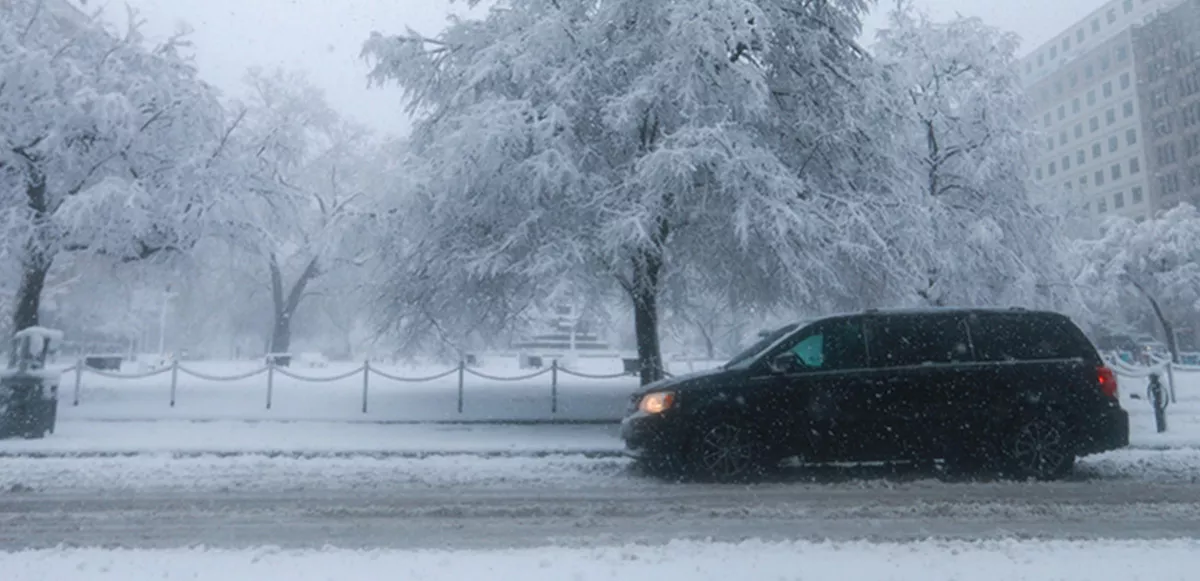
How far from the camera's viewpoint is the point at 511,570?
5.34m

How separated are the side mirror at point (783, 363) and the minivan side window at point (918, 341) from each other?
98 centimetres

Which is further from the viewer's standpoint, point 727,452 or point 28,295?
point 28,295

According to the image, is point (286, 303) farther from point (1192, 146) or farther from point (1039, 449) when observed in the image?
point (1192, 146)

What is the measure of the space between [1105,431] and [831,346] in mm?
3200

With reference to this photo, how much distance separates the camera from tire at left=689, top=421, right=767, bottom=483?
28.8ft

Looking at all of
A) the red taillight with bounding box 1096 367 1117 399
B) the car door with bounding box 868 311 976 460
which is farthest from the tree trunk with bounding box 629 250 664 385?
the red taillight with bounding box 1096 367 1117 399

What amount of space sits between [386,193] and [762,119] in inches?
253

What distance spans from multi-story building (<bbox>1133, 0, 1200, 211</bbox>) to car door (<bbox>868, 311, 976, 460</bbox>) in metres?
79.3

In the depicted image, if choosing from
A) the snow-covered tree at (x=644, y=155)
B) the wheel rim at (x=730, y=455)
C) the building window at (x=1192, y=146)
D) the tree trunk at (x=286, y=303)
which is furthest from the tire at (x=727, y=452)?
the building window at (x=1192, y=146)

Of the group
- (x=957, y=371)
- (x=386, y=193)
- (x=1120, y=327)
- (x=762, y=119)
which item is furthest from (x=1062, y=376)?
(x=1120, y=327)

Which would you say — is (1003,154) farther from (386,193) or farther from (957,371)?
(386,193)

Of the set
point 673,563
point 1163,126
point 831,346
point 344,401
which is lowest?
point 673,563

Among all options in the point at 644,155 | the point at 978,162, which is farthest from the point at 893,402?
the point at 978,162

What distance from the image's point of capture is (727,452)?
878 cm
